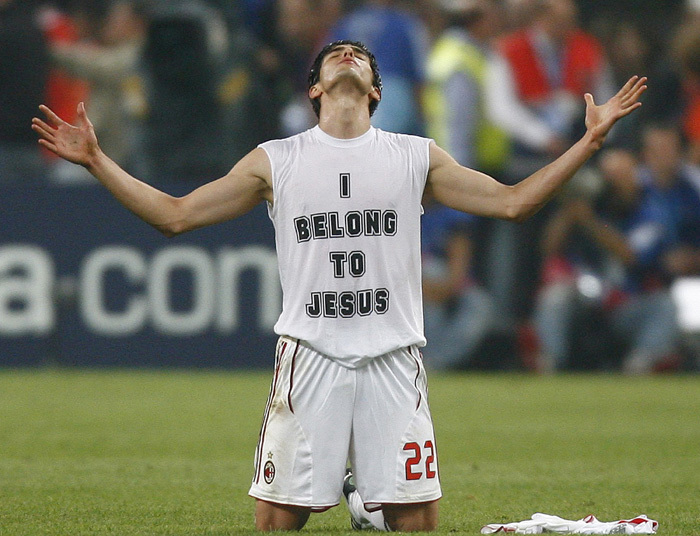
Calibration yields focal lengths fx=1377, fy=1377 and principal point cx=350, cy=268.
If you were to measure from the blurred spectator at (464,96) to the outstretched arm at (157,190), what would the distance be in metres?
7.46

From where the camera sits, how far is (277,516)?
17.1 ft

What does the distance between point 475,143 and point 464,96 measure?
17.6 inches

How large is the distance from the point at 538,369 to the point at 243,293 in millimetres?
2838

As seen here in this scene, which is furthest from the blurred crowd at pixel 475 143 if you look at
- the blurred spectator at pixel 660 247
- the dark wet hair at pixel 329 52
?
the dark wet hair at pixel 329 52

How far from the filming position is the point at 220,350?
12797 millimetres

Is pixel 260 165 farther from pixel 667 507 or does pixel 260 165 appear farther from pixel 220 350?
pixel 220 350

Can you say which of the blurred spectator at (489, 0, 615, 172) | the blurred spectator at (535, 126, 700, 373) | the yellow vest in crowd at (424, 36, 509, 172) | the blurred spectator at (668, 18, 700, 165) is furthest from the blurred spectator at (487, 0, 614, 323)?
the blurred spectator at (668, 18, 700, 165)

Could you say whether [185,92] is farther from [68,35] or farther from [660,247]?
[660,247]

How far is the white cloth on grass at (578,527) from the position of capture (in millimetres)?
5148

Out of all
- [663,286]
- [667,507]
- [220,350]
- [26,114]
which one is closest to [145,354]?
[220,350]

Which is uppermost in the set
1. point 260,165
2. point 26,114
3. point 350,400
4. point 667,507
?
point 26,114

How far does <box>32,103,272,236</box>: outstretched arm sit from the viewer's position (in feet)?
16.8

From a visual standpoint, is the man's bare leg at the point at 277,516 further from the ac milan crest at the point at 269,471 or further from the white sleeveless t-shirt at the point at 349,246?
the white sleeveless t-shirt at the point at 349,246

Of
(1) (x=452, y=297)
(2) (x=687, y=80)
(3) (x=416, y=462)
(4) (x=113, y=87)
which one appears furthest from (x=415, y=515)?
(2) (x=687, y=80)
